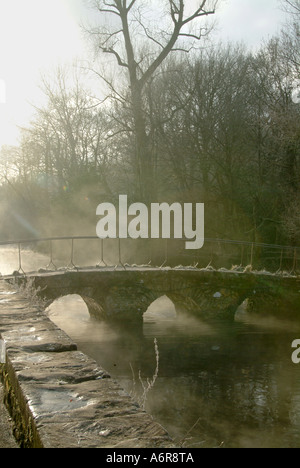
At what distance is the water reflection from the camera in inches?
382

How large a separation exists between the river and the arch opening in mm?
41

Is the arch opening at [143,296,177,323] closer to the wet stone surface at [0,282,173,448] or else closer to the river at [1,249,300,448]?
the river at [1,249,300,448]

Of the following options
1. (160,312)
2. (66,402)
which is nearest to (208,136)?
(160,312)

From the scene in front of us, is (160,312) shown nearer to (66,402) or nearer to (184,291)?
(184,291)

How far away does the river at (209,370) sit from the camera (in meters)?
9.66

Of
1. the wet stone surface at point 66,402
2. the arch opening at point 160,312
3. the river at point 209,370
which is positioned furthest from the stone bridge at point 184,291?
the wet stone surface at point 66,402

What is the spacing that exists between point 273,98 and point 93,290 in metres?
11.5

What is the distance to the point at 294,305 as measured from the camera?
18.1m

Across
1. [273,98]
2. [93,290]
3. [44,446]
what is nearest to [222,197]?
[273,98]

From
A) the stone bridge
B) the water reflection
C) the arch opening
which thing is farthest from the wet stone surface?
the arch opening

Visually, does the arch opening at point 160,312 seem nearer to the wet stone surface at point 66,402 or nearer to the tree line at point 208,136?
the tree line at point 208,136

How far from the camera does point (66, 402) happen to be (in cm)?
291

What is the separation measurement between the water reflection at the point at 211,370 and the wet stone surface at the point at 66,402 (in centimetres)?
326

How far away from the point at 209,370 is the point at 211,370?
0.05 meters
